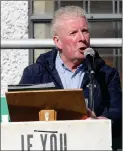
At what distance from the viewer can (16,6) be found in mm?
5719

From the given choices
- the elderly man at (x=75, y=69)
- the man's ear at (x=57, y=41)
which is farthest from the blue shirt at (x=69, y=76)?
the man's ear at (x=57, y=41)

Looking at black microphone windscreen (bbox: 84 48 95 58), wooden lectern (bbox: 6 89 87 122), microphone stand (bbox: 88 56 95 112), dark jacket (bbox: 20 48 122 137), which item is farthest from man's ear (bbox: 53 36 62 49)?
wooden lectern (bbox: 6 89 87 122)

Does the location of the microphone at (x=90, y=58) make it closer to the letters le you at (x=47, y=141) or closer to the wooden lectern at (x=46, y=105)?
the wooden lectern at (x=46, y=105)

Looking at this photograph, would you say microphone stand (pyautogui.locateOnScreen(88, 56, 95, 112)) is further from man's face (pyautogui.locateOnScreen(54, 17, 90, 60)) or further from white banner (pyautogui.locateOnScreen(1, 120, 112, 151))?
white banner (pyautogui.locateOnScreen(1, 120, 112, 151))

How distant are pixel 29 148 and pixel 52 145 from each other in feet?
0.36

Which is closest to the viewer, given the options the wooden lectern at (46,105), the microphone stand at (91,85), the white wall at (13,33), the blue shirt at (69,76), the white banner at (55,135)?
the white banner at (55,135)

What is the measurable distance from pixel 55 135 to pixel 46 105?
0.22 metres

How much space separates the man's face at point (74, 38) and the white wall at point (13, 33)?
170cm

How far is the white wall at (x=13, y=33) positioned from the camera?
5703mm

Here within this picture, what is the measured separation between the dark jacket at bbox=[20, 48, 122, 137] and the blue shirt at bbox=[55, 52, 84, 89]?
0.04 meters

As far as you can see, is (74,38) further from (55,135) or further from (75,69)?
(55,135)

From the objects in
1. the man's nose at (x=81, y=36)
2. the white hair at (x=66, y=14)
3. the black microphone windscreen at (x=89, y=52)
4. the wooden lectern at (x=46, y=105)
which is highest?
the white hair at (x=66, y=14)

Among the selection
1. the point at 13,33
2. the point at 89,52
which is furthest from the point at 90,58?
the point at 13,33

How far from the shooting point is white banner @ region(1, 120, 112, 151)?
307cm
